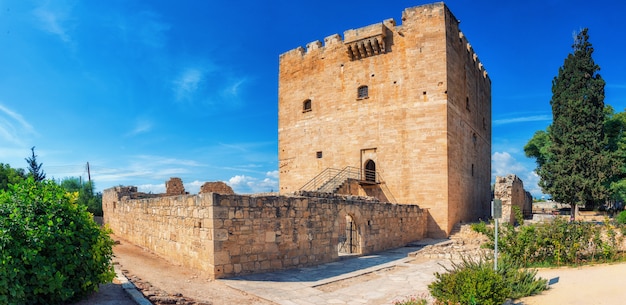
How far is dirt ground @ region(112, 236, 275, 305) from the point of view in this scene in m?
6.24

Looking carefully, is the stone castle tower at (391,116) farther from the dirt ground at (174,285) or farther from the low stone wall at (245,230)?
the dirt ground at (174,285)

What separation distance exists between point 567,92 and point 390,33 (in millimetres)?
11959

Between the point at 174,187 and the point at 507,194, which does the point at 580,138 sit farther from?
the point at 174,187

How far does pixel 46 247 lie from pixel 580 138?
24959 millimetres

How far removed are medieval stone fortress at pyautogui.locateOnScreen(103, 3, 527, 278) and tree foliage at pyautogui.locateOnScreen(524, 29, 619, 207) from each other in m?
4.02

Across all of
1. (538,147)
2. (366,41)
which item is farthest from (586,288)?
(538,147)

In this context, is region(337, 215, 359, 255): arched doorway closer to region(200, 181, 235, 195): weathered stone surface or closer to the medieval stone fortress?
the medieval stone fortress

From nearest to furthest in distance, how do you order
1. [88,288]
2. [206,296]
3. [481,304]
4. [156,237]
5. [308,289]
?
[481,304]
[88,288]
[206,296]
[308,289]
[156,237]

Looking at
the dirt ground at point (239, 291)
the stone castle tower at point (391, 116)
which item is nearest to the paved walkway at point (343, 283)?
the dirt ground at point (239, 291)

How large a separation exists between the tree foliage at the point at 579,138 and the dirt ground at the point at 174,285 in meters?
21.8

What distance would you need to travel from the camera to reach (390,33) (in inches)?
754

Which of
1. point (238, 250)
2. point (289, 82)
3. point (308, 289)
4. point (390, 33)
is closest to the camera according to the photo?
point (308, 289)

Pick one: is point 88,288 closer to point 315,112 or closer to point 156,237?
point 156,237

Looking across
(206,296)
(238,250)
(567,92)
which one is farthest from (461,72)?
(206,296)
